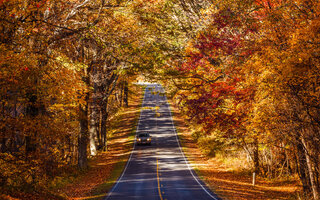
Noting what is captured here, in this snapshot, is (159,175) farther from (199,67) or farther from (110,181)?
(199,67)

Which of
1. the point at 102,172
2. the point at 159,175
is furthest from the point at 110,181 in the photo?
the point at 159,175

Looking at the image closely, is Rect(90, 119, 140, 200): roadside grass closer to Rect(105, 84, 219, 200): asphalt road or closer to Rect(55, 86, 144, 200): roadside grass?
Rect(55, 86, 144, 200): roadside grass

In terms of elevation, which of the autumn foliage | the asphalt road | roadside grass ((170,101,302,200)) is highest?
the autumn foliage

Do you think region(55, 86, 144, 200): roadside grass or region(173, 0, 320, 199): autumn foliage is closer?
region(173, 0, 320, 199): autumn foliage

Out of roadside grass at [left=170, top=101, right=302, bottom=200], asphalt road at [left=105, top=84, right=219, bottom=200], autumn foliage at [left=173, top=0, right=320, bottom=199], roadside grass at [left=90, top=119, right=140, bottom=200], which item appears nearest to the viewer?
autumn foliage at [left=173, top=0, right=320, bottom=199]

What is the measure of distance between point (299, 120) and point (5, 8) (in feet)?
38.6

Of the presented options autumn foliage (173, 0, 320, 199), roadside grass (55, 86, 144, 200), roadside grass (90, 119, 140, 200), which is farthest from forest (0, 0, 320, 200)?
roadside grass (90, 119, 140, 200)

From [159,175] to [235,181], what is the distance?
5.77 m

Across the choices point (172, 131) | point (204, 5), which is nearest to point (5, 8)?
point (204, 5)

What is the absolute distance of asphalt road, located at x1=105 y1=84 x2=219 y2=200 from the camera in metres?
18.1

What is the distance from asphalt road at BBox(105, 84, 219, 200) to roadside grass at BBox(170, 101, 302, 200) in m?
0.89

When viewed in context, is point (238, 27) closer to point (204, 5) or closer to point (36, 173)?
point (204, 5)

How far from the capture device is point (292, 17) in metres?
13.2

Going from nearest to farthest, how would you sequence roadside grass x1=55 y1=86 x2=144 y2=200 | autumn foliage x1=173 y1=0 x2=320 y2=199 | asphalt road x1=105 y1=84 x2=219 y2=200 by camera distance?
1. autumn foliage x1=173 y1=0 x2=320 y2=199
2. asphalt road x1=105 y1=84 x2=219 y2=200
3. roadside grass x1=55 y1=86 x2=144 y2=200
